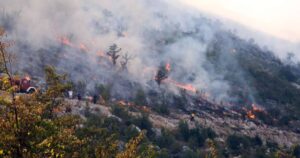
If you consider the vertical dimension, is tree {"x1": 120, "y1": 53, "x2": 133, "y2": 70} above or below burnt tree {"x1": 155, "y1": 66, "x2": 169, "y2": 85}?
above

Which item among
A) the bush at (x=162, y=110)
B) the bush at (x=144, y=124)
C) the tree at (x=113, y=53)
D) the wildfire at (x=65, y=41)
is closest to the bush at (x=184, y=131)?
the bush at (x=144, y=124)

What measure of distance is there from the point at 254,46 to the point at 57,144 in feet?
442

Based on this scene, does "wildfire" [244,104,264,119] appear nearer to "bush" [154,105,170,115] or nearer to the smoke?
the smoke

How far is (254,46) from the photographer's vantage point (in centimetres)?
13988

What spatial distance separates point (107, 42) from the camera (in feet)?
262

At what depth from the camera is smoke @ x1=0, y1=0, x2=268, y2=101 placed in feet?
214

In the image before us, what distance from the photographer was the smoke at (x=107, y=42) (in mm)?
65312

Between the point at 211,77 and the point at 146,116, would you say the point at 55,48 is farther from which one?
the point at 211,77

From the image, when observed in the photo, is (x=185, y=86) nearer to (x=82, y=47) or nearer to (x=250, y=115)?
(x=250, y=115)

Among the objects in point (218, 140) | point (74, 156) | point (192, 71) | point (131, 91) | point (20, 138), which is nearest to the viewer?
point (20, 138)

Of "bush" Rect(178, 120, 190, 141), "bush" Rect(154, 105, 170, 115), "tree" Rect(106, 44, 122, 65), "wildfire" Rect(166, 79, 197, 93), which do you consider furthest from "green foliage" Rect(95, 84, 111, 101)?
"wildfire" Rect(166, 79, 197, 93)

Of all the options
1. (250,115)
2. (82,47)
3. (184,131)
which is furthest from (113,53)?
(250,115)

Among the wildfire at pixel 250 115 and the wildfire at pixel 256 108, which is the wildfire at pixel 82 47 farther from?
the wildfire at pixel 256 108

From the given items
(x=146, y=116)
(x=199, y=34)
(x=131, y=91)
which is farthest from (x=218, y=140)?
(x=199, y=34)
